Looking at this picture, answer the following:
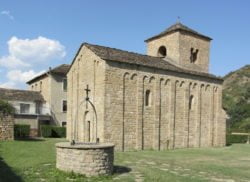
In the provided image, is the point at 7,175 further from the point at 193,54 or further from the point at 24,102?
the point at 24,102

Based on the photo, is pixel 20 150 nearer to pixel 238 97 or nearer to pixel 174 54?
pixel 174 54

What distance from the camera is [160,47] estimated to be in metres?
33.9

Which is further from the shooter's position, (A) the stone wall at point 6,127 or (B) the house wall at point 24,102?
(B) the house wall at point 24,102

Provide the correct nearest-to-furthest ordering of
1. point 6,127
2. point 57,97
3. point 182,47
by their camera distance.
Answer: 1. point 6,127
2. point 182,47
3. point 57,97

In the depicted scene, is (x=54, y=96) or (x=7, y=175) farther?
(x=54, y=96)

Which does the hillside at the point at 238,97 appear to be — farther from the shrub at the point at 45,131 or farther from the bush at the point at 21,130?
the bush at the point at 21,130

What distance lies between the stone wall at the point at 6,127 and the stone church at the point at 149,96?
484 centimetres

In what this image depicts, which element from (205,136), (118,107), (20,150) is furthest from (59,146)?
(205,136)

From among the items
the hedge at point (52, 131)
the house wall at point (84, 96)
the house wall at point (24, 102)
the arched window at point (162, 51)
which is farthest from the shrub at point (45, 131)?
the arched window at point (162, 51)

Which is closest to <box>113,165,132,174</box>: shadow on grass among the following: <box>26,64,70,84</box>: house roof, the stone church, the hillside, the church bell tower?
the stone church

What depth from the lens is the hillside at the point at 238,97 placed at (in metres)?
86.8

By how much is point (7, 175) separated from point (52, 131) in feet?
82.5

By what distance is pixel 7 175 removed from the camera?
12.6 meters

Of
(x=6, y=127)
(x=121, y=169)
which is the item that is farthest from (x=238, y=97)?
(x=121, y=169)
